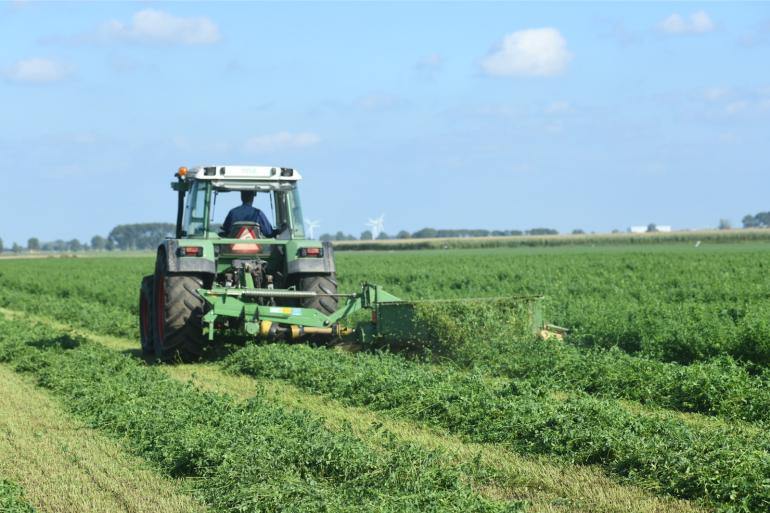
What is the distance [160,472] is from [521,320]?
18.6 feet

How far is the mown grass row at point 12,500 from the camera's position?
5598mm

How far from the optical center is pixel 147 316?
13789mm

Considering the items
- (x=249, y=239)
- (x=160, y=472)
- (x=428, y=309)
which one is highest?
(x=249, y=239)

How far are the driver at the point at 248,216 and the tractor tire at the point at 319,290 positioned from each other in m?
0.98

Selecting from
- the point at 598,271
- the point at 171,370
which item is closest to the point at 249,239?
the point at 171,370

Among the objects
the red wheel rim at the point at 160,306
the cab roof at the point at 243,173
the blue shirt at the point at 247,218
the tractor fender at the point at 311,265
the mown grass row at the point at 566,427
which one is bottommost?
the mown grass row at the point at 566,427

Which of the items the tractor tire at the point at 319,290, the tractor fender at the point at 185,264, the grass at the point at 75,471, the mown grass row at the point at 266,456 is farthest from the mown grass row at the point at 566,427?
the grass at the point at 75,471

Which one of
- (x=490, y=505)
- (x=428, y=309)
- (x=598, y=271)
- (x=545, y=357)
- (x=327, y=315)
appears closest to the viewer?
(x=490, y=505)

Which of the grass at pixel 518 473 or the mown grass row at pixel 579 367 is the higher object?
the mown grass row at pixel 579 367

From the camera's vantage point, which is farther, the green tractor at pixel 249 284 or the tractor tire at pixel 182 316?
the tractor tire at pixel 182 316

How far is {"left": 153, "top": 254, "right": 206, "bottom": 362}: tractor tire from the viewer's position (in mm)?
11922

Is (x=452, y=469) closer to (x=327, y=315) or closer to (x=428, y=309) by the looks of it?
(x=428, y=309)

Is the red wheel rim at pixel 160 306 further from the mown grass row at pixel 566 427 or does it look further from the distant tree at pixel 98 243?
the distant tree at pixel 98 243

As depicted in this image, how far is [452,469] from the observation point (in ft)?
20.4
